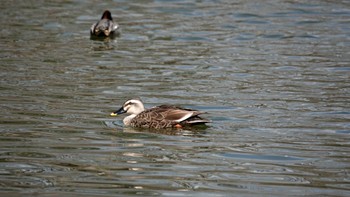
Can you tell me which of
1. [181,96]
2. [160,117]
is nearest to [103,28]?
[181,96]

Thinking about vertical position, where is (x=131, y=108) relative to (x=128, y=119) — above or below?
above

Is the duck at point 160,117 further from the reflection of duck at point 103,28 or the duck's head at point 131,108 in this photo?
the reflection of duck at point 103,28

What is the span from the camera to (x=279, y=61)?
17516mm

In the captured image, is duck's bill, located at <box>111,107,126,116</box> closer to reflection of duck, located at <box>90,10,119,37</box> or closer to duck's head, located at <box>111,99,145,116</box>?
duck's head, located at <box>111,99,145,116</box>

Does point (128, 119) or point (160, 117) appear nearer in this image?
point (160, 117)

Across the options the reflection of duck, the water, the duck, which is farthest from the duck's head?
the reflection of duck

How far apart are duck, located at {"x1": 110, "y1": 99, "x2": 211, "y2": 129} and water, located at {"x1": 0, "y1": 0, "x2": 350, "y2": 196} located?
201 mm

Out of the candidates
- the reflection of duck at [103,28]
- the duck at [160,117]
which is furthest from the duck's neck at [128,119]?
the reflection of duck at [103,28]

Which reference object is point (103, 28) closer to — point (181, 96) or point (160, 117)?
point (181, 96)

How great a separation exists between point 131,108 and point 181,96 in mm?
1803

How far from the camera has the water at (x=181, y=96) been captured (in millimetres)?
9000

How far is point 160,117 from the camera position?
12133 millimetres

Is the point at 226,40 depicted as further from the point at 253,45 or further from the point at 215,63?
the point at 215,63

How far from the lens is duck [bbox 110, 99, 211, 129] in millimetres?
11901
